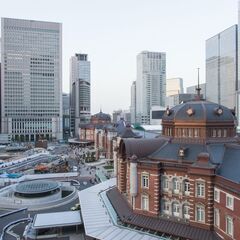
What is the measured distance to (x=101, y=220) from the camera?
40.4m

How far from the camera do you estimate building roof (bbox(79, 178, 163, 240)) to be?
1407 inches

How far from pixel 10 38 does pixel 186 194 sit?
175080mm

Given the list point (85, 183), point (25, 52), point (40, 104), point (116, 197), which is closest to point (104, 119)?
point (40, 104)

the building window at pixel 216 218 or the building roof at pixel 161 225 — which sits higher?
the building window at pixel 216 218

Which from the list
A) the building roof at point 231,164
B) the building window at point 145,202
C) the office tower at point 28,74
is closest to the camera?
the building roof at point 231,164

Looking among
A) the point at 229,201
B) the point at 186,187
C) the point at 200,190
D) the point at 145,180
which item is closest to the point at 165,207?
the point at 186,187

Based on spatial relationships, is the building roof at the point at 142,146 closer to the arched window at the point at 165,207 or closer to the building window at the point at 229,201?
the arched window at the point at 165,207

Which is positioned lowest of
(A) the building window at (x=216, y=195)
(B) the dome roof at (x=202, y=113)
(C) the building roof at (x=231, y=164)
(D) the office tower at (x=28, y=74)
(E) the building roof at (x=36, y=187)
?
(E) the building roof at (x=36, y=187)

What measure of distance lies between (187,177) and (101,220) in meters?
11.7

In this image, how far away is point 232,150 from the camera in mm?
38375

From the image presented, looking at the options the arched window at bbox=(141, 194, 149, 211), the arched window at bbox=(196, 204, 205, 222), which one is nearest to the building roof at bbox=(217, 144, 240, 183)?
the arched window at bbox=(196, 204, 205, 222)

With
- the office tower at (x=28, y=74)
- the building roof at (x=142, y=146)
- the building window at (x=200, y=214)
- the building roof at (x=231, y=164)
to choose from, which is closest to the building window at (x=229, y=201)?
the building roof at (x=231, y=164)

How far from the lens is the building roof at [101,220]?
117 ft

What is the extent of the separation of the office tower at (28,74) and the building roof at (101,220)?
151 metres
